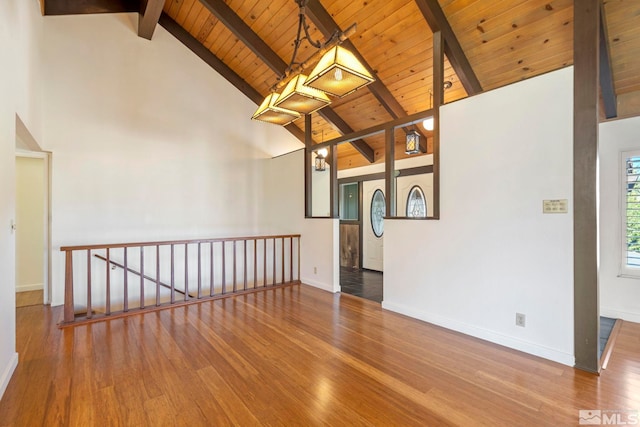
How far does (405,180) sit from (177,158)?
429 centimetres

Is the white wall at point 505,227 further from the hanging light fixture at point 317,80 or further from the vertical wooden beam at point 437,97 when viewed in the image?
the hanging light fixture at point 317,80

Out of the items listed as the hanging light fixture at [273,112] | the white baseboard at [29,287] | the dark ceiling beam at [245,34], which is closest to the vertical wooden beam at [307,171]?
the dark ceiling beam at [245,34]

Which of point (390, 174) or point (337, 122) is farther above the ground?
point (337, 122)

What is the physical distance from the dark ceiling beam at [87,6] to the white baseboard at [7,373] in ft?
14.9

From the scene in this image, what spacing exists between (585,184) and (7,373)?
4606 millimetres

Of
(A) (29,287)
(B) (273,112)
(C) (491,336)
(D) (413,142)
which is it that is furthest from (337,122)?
(A) (29,287)

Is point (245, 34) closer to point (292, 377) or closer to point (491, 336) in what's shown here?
point (292, 377)

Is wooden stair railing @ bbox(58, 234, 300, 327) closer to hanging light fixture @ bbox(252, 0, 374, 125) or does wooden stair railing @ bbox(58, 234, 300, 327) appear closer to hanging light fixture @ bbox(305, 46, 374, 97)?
hanging light fixture @ bbox(252, 0, 374, 125)

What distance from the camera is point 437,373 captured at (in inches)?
89.7

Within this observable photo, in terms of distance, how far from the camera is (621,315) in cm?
348

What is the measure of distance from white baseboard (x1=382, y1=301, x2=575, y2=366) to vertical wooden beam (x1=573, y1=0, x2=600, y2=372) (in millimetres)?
128

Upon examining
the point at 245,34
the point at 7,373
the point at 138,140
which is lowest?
the point at 7,373

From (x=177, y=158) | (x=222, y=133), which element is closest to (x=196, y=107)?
(x=222, y=133)

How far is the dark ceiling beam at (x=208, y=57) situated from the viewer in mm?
5077
